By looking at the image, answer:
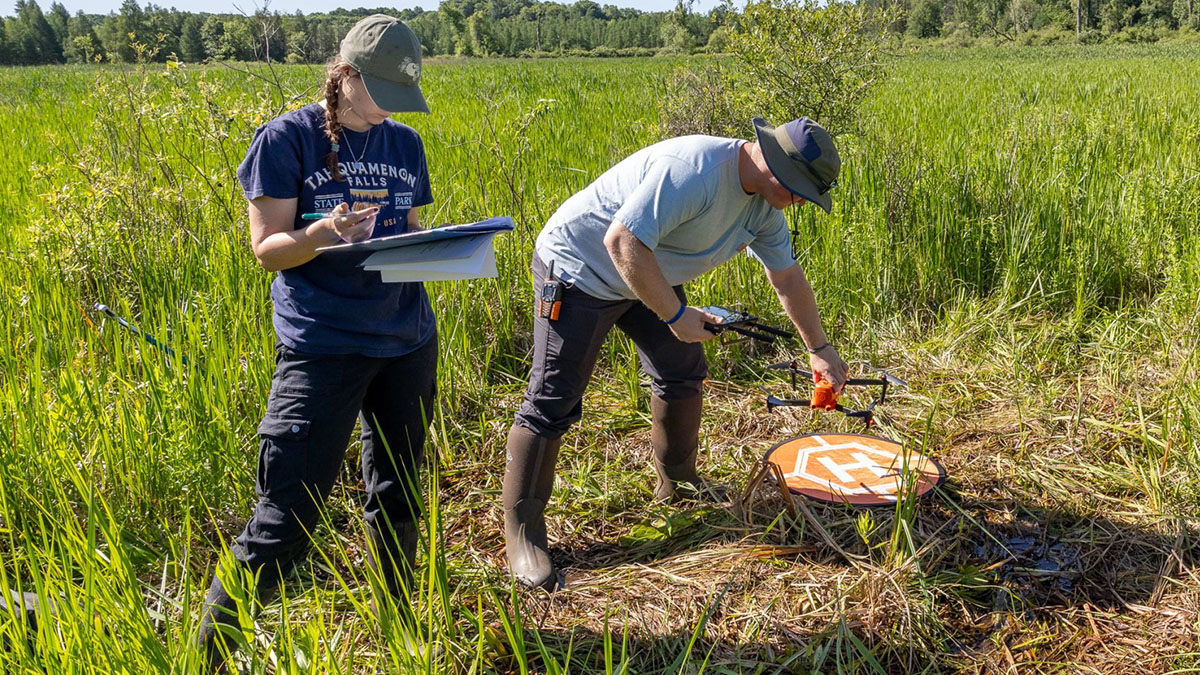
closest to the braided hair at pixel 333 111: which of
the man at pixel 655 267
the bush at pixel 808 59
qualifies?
the man at pixel 655 267

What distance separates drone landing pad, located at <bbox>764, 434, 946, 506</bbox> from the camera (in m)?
2.57

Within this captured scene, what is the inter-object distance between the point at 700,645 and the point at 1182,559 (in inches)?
51.3

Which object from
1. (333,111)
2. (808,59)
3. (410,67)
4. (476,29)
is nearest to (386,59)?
(410,67)

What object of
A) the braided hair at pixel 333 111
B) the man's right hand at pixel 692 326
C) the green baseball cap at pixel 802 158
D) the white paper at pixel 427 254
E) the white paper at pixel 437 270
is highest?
the braided hair at pixel 333 111

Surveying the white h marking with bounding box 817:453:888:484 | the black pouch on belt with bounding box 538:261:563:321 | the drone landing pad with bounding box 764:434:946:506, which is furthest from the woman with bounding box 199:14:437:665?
the white h marking with bounding box 817:453:888:484

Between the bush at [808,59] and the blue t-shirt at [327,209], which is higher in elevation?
the bush at [808,59]

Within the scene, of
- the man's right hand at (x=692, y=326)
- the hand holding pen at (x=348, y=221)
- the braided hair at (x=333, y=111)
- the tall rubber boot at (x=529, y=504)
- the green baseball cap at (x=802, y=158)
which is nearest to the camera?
the hand holding pen at (x=348, y=221)

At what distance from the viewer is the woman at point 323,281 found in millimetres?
1689

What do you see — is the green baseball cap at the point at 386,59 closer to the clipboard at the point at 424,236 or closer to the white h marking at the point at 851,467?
the clipboard at the point at 424,236

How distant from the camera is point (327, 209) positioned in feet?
5.87

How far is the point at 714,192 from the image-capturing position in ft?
6.75

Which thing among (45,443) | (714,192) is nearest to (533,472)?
(714,192)

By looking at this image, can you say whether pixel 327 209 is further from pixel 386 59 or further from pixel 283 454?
pixel 283 454

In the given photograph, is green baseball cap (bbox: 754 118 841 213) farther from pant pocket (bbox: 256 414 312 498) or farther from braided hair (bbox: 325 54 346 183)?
pant pocket (bbox: 256 414 312 498)
